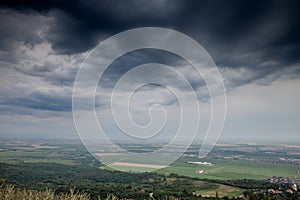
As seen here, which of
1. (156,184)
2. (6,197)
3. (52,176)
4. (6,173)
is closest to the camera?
(6,197)

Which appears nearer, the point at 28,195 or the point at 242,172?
the point at 28,195

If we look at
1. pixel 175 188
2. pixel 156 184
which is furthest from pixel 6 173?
pixel 175 188

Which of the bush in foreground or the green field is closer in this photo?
the bush in foreground

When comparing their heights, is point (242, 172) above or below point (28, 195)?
below

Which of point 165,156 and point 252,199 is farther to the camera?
point 252,199

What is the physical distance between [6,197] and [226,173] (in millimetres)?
55644

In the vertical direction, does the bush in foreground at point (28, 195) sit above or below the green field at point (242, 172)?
above

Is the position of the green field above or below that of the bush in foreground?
below

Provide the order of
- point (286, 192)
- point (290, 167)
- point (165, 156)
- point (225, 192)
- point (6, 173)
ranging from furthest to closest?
point (290, 167)
point (6, 173)
point (225, 192)
point (286, 192)
point (165, 156)

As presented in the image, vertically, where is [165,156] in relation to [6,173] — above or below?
above

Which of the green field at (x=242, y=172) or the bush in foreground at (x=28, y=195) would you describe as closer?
the bush in foreground at (x=28, y=195)

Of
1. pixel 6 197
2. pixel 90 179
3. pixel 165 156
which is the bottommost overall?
pixel 90 179

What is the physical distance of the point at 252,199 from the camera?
1105 inches

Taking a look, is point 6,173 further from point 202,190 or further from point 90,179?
point 202,190
